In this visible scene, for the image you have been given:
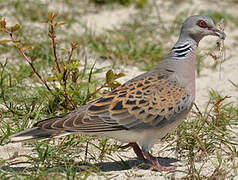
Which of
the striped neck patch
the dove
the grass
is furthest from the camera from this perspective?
the striped neck patch

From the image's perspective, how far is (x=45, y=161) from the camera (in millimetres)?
4414

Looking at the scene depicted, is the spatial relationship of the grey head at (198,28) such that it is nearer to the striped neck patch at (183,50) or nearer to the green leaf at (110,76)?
the striped neck patch at (183,50)

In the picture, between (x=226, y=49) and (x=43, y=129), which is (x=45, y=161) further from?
(x=226, y=49)

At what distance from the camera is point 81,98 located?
547 centimetres

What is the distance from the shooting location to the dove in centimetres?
416

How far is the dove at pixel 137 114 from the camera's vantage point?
4.16 metres

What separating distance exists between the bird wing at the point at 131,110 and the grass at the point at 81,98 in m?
0.30

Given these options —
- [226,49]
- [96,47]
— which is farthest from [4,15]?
[226,49]

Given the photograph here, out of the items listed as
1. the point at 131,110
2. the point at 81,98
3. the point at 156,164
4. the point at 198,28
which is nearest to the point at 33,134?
the point at 131,110

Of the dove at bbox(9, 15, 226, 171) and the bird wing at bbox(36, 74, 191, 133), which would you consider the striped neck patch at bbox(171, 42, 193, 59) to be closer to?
the dove at bbox(9, 15, 226, 171)

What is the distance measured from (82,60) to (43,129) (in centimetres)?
301

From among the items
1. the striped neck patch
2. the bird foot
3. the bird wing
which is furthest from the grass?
the striped neck patch

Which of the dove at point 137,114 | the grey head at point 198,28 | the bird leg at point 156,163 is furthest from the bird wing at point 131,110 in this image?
the grey head at point 198,28

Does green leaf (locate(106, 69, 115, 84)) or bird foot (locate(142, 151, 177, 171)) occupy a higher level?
green leaf (locate(106, 69, 115, 84))
